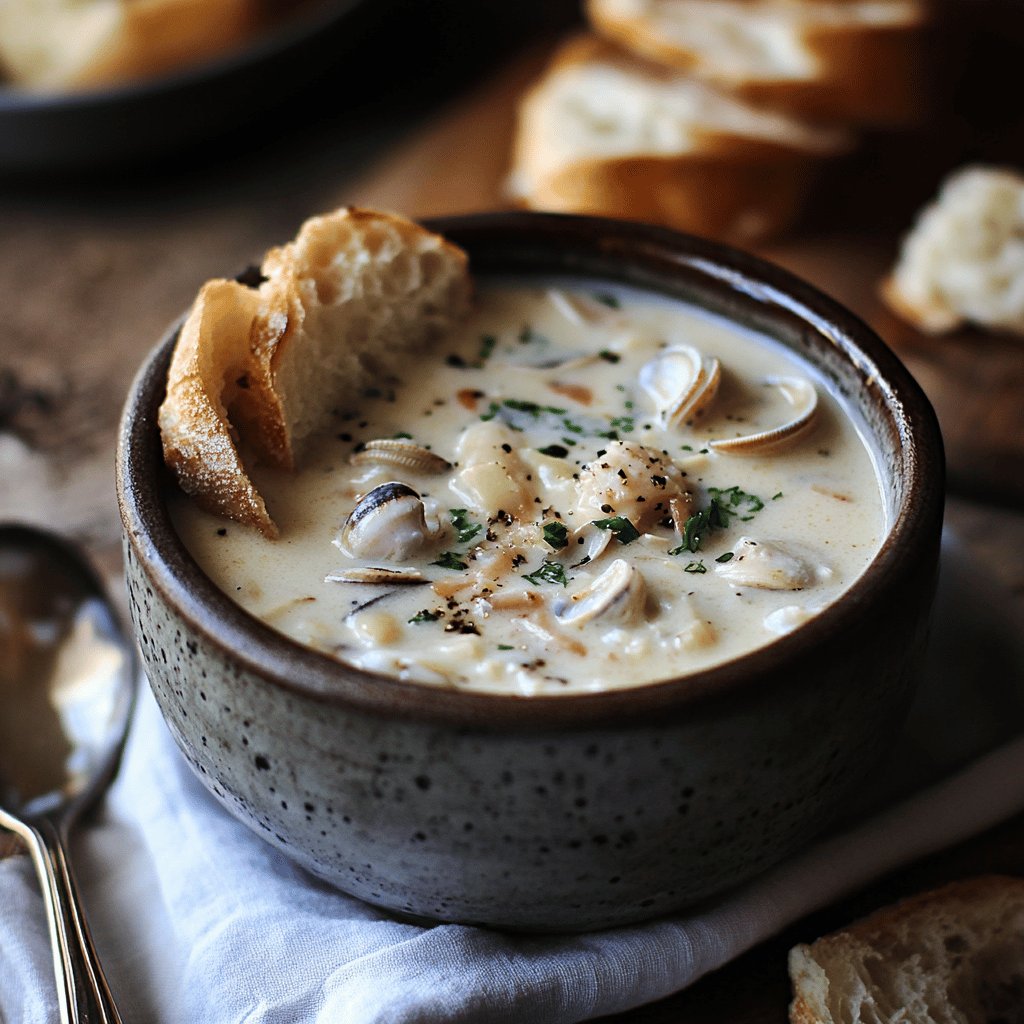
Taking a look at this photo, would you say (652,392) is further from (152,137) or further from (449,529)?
(152,137)

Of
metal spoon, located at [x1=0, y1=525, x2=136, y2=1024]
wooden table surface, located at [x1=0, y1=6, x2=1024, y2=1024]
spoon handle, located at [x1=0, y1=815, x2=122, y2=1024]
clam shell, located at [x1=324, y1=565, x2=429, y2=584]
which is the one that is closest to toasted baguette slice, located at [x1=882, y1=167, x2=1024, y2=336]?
wooden table surface, located at [x1=0, y1=6, x2=1024, y2=1024]

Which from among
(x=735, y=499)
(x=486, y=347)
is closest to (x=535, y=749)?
(x=735, y=499)

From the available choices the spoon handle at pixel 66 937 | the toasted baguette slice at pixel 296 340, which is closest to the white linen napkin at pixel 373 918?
the spoon handle at pixel 66 937

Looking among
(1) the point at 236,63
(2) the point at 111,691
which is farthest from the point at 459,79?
(2) the point at 111,691

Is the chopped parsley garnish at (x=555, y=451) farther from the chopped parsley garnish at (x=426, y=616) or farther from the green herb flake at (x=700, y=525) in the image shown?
the chopped parsley garnish at (x=426, y=616)

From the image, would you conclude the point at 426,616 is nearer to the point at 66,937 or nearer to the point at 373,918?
the point at 373,918
